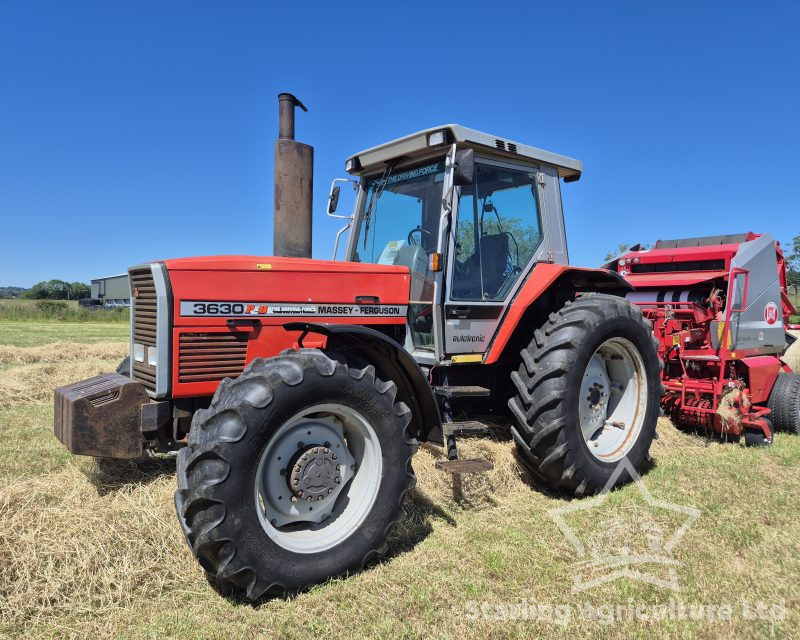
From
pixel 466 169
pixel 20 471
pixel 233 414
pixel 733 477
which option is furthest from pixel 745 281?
pixel 20 471

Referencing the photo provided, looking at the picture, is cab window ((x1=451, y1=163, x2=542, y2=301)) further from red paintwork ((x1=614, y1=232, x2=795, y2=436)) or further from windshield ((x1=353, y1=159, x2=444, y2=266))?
red paintwork ((x1=614, y1=232, x2=795, y2=436))

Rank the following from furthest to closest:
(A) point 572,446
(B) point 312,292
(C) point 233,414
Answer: (A) point 572,446, (B) point 312,292, (C) point 233,414

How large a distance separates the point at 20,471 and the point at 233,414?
238 centimetres

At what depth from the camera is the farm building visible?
36.0 metres

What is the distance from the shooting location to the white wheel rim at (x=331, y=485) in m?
3.05

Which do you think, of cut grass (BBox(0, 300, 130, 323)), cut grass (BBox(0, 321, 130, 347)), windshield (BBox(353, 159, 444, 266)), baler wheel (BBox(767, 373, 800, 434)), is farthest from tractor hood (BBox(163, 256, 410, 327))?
cut grass (BBox(0, 300, 130, 323))

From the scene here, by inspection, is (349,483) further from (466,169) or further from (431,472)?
(466,169)

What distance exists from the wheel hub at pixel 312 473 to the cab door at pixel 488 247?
4.62 ft

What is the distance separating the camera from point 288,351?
3309 millimetres

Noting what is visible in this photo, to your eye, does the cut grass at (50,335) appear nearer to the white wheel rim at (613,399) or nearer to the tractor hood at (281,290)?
the tractor hood at (281,290)

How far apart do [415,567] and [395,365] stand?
1.15 metres

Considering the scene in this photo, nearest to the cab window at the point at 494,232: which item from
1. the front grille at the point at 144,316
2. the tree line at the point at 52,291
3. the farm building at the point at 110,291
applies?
the front grille at the point at 144,316

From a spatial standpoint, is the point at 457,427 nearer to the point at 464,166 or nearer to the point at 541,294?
the point at 541,294

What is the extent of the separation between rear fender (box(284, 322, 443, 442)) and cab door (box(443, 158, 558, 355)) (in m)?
0.64
